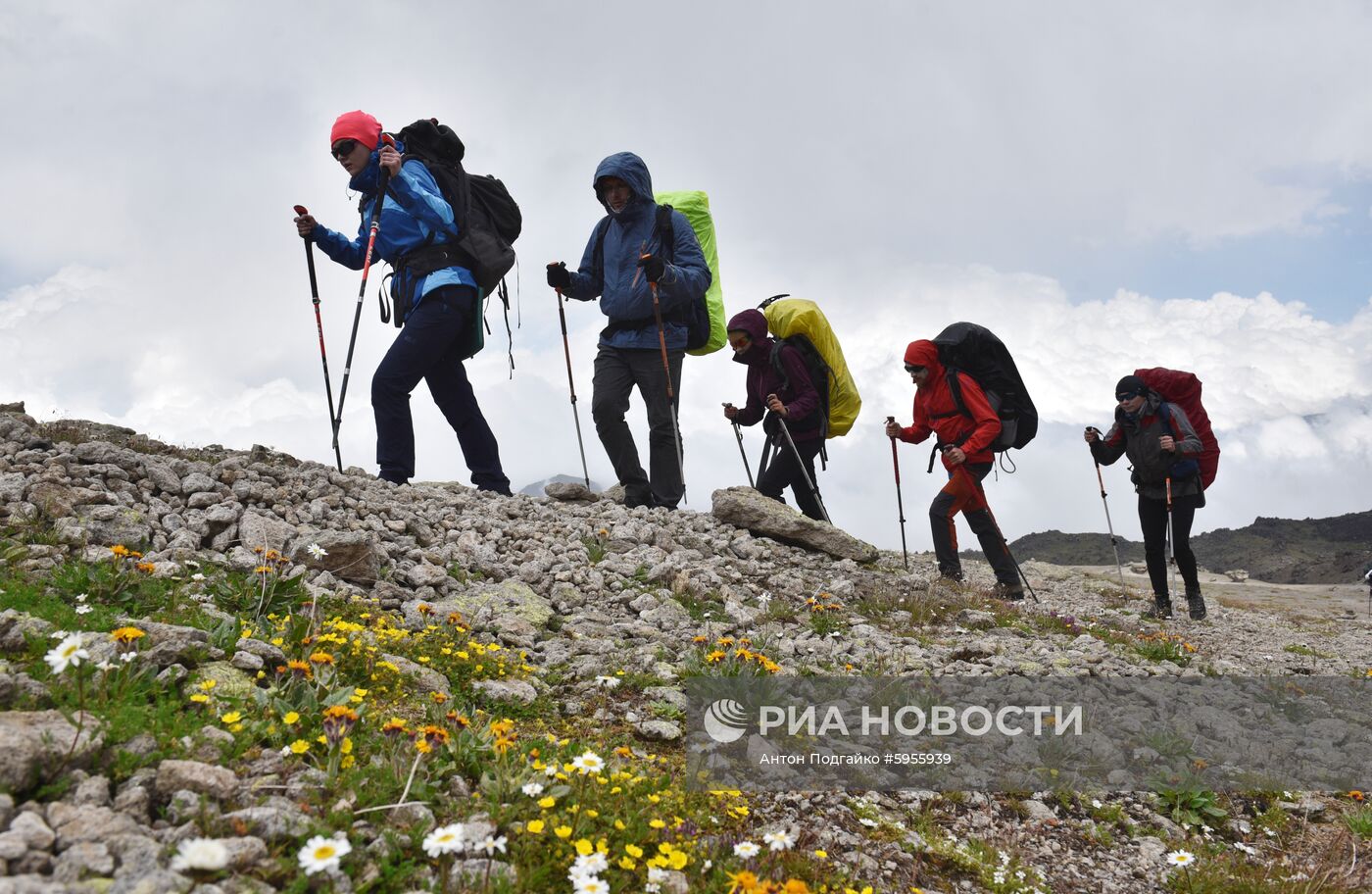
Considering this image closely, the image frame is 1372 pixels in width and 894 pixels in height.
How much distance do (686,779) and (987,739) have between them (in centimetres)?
204

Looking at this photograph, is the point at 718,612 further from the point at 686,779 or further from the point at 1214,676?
the point at 1214,676

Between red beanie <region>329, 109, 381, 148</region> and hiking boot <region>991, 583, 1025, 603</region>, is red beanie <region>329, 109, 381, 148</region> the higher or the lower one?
the higher one

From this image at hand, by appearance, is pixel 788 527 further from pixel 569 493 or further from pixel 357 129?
pixel 357 129

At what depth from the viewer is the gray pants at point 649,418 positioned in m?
10.1

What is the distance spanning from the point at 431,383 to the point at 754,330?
4.57 meters

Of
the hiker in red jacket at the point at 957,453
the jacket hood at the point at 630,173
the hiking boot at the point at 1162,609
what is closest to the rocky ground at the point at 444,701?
the hiker in red jacket at the point at 957,453

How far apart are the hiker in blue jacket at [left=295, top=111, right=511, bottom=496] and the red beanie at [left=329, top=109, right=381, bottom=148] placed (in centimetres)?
1

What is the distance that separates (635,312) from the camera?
9.91 m

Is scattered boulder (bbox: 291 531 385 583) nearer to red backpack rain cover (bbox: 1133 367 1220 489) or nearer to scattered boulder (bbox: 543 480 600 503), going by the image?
scattered boulder (bbox: 543 480 600 503)

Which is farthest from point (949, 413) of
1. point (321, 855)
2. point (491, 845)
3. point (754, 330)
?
point (321, 855)

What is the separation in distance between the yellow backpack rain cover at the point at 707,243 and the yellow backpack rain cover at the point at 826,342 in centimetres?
98

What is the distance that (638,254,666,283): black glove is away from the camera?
928cm

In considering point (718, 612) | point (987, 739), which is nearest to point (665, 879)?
point (987, 739)

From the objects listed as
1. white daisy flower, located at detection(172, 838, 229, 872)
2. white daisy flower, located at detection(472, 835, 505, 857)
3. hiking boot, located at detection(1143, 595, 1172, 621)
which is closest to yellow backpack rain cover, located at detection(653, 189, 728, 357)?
hiking boot, located at detection(1143, 595, 1172, 621)
